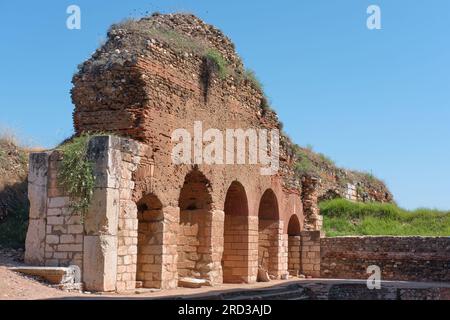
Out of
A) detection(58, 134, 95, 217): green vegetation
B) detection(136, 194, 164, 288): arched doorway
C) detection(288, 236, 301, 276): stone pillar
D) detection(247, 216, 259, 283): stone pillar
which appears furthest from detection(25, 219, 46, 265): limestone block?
detection(288, 236, 301, 276): stone pillar

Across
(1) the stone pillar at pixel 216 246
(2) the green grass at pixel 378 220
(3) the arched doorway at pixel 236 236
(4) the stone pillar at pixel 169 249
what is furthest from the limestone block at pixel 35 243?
(2) the green grass at pixel 378 220

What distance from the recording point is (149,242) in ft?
43.5

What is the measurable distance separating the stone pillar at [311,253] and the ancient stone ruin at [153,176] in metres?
3.57

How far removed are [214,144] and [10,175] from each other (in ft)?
16.4

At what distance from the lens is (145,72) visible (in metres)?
13.2

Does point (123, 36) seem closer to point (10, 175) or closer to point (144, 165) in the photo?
point (144, 165)

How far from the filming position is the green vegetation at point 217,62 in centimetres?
1586

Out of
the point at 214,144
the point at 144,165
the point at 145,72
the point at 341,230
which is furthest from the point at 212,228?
the point at 341,230

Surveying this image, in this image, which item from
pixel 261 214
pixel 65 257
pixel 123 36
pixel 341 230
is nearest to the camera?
pixel 65 257

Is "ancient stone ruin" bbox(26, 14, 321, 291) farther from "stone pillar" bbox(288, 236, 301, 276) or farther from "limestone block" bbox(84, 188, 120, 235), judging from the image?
"stone pillar" bbox(288, 236, 301, 276)

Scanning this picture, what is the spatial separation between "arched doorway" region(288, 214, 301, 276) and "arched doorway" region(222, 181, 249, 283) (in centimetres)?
413

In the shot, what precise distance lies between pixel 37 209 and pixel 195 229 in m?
4.44

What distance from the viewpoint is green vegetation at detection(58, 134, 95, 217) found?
1159 cm

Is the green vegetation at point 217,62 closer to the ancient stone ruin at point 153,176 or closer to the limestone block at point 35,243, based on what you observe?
the ancient stone ruin at point 153,176
